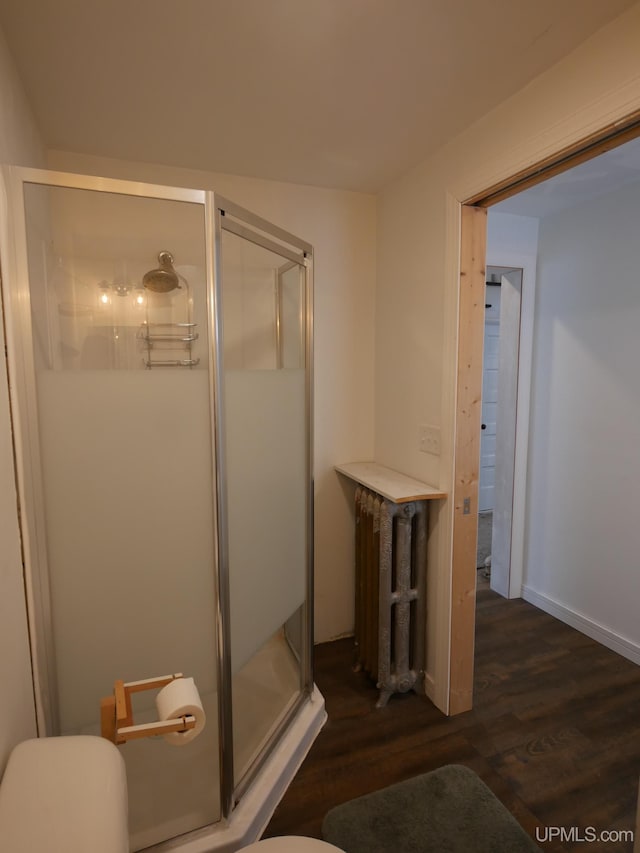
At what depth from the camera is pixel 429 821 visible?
4.90ft

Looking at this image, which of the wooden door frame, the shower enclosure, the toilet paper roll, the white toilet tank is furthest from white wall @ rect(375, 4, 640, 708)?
the white toilet tank

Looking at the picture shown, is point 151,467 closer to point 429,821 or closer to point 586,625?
point 429,821

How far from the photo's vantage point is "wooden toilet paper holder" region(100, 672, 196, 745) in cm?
104

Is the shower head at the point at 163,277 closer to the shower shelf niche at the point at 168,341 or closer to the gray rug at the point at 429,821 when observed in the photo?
the shower shelf niche at the point at 168,341

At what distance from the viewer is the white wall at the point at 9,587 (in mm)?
1030

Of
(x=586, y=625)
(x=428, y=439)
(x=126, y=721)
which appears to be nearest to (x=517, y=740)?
(x=586, y=625)

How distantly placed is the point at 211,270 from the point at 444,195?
1130 mm

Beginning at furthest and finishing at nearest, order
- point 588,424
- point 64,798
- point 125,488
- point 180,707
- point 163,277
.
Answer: point 588,424, point 163,277, point 125,488, point 180,707, point 64,798

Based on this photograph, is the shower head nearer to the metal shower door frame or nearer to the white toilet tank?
the metal shower door frame

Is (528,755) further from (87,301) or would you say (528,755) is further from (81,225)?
(81,225)

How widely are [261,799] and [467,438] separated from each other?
4.96ft

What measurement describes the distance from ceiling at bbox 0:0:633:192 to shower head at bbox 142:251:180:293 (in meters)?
0.53

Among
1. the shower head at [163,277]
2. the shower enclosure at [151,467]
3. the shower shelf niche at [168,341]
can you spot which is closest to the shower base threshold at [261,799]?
the shower enclosure at [151,467]

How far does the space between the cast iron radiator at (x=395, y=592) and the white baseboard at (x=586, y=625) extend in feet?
3.68
